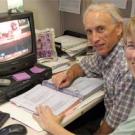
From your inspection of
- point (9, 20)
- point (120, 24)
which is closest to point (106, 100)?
point (120, 24)

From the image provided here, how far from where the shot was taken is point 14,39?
1.66 m

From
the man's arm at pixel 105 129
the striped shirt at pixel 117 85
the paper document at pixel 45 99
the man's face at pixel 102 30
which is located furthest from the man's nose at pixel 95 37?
the man's arm at pixel 105 129

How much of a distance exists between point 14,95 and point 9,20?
1.36 feet

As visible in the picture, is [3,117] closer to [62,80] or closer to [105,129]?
[62,80]

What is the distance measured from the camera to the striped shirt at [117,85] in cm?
144

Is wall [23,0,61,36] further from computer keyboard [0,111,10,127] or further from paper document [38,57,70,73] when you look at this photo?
computer keyboard [0,111,10,127]

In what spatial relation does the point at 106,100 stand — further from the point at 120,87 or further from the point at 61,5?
the point at 61,5

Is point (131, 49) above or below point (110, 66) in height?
above

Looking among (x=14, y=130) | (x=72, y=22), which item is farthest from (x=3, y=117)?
(x=72, y=22)

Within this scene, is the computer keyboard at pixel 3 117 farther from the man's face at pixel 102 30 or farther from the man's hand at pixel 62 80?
the man's face at pixel 102 30

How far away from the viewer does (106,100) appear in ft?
5.24

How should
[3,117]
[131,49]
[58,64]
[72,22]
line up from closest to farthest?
1. [131,49]
2. [3,117]
3. [58,64]
4. [72,22]

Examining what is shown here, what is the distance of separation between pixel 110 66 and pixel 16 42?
55 cm

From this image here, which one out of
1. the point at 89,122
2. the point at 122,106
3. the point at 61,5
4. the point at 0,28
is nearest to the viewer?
the point at 122,106
